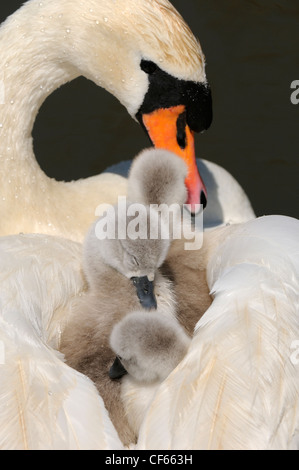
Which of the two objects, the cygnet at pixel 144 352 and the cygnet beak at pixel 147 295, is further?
the cygnet beak at pixel 147 295

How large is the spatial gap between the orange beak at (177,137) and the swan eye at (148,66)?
15 centimetres

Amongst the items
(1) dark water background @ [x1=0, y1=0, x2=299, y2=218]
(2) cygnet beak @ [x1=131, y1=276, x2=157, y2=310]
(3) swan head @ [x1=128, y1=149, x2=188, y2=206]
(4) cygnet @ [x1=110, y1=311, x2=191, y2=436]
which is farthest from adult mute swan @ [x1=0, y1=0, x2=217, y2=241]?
(1) dark water background @ [x1=0, y1=0, x2=299, y2=218]

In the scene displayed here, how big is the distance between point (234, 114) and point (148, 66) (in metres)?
2.10

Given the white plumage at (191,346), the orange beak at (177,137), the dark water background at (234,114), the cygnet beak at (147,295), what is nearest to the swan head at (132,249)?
the cygnet beak at (147,295)

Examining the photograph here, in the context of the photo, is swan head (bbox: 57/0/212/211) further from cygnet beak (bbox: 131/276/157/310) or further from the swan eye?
cygnet beak (bbox: 131/276/157/310)

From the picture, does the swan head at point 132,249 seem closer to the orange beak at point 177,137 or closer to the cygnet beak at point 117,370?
the cygnet beak at point 117,370

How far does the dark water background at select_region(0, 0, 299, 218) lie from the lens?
5133mm

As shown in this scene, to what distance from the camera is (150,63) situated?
10.7ft

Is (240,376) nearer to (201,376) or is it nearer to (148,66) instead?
(201,376)

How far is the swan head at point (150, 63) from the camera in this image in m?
3.18

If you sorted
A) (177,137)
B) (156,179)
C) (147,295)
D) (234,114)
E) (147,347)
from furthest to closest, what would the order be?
(234,114) < (177,137) < (156,179) < (147,295) < (147,347)

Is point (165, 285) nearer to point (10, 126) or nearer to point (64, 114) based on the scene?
point (10, 126)

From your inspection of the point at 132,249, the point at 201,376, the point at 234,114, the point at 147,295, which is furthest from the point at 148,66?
the point at 234,114
